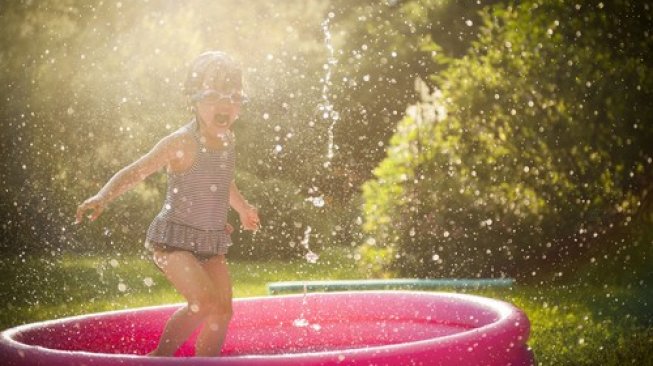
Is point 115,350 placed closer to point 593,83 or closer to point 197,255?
point 197,255

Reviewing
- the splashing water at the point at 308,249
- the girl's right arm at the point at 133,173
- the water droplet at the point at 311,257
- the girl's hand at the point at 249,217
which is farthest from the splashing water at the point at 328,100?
the girl's right arm at the point at 133,173

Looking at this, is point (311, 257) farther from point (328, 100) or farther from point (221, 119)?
point (221, 119)

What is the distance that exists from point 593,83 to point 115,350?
5.92 meters

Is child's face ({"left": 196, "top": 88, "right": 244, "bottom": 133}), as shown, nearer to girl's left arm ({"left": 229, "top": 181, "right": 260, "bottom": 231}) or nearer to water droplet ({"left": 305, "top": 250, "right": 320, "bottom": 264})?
girl's left arm ({"left": 229, "top": 181, "right": 260, "bottom": 231})

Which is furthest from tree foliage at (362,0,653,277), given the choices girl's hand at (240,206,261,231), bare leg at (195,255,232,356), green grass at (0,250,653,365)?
bare leg at (195,255,232,356)

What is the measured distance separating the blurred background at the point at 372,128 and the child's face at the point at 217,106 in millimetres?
A: 5109

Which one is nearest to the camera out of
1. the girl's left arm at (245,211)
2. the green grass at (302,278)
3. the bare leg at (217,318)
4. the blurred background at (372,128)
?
the bare leg at (217,318)

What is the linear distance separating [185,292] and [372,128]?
19901mm

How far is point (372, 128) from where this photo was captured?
23.2 m

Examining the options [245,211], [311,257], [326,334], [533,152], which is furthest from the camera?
[311,257]

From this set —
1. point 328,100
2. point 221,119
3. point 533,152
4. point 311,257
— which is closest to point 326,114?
point 328,100

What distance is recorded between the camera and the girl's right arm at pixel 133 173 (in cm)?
331

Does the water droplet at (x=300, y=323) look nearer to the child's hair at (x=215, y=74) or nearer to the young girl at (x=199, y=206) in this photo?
the young girl at (x=199, y=206)

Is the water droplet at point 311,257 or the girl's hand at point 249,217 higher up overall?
the girl's hand at point 249,217
